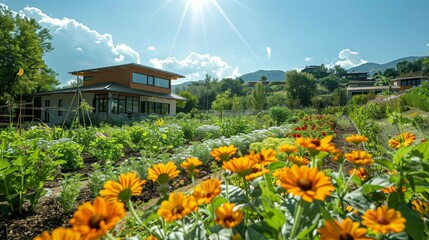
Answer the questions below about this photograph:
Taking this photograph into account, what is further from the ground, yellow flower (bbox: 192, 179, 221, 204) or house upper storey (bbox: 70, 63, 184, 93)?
house upper storey (bbox: 70, 63, 184, 93)

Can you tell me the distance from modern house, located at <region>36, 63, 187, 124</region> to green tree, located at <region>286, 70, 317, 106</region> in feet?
77.8

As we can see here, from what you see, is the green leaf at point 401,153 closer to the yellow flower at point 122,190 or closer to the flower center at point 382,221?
the flower center at point 382,221

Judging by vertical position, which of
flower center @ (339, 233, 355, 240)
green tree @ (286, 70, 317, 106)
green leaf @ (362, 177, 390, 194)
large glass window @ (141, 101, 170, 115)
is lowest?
flower center @ (339, 233, 355, 240)

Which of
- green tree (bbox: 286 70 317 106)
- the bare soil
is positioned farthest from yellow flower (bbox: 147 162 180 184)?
green tree (bbox: 286 70 317 106)

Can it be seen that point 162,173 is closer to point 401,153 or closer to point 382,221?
point 382,221

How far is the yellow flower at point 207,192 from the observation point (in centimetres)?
82

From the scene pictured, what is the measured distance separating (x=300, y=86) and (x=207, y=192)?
45.3 m

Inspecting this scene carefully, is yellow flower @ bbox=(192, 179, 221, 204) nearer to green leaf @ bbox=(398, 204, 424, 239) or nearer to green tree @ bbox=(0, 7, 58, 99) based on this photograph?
green leaf @ bbox=(398, 204, 424, 239)

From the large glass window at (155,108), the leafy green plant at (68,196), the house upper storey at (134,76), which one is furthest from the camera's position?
the large glass window at (155,108)

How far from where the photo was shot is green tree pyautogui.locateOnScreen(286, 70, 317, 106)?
142ft

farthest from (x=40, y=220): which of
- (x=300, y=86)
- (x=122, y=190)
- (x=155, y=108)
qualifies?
(x=300, y=86)

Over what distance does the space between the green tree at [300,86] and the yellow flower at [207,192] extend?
144ft

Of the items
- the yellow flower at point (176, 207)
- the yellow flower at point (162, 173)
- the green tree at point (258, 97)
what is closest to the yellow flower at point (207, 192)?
the yellow flower at point (176, 207)

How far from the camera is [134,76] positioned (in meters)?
23.0
